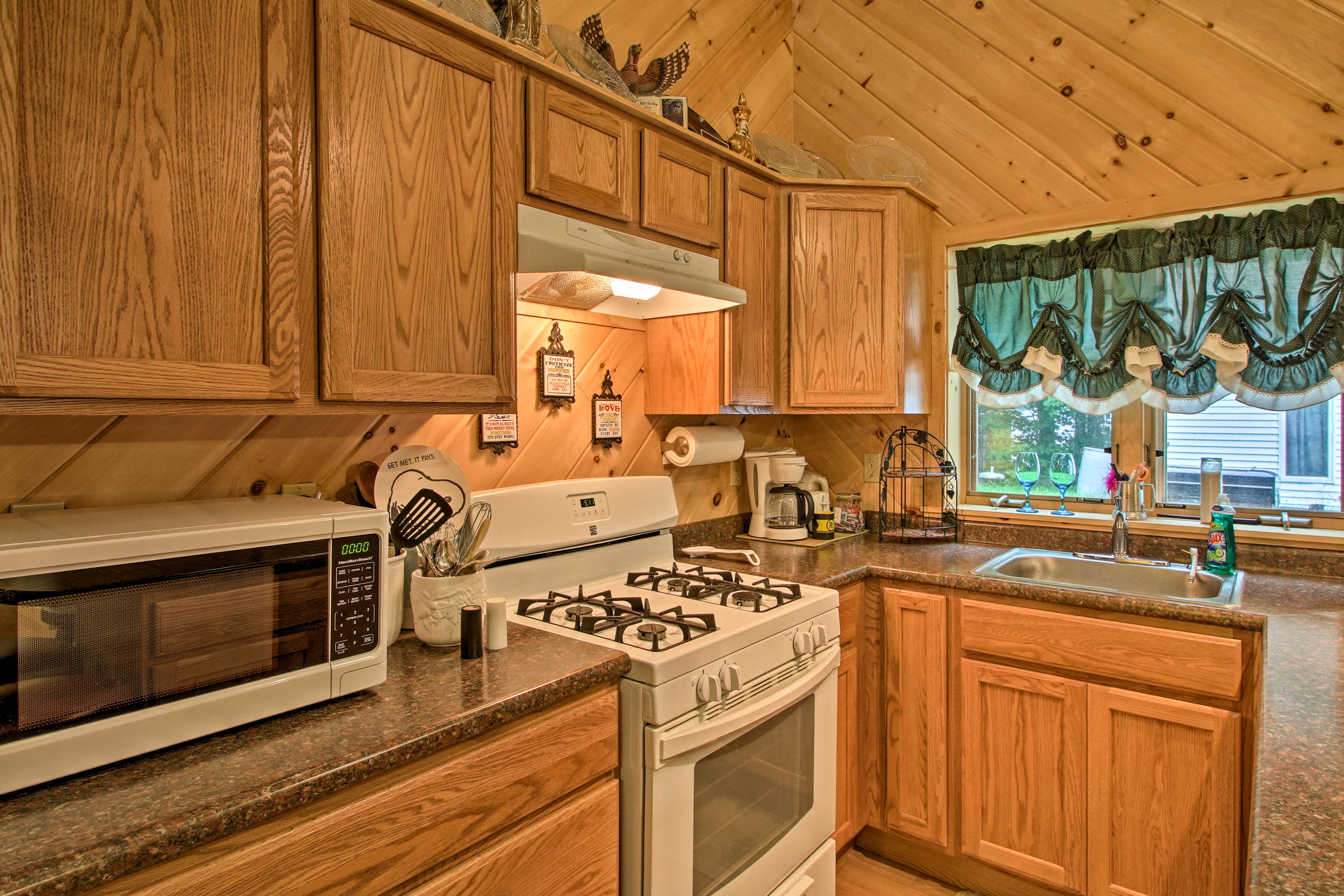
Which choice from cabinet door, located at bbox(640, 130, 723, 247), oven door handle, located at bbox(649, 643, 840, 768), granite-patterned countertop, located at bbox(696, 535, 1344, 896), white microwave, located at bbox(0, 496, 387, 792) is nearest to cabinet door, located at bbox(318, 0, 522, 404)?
white microwave, located at bbox(0, 496, 387, 792)

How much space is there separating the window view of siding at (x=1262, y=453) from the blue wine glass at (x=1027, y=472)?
40 centimetres

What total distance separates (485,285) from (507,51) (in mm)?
518

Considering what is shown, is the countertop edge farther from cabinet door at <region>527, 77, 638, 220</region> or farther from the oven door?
cabinet door at <region>527, 77, 638, 220</region>

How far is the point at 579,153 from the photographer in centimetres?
173

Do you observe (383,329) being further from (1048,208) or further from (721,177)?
(1048,208)

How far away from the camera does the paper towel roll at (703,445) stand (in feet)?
7.94

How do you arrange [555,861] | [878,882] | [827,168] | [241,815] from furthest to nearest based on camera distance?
[827,168]
[878,882]
[555,861]
[241,815]

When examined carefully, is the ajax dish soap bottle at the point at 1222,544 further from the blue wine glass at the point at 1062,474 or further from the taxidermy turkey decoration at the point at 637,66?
the taxidermy turkey decoration at the point at 637,66

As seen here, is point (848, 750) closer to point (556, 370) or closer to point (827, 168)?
point (556, 370)

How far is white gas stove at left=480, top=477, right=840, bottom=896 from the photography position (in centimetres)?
137

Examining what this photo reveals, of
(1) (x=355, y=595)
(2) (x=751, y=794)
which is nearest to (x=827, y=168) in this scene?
(2) (x=751, y=794)

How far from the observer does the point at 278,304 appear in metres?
1.21

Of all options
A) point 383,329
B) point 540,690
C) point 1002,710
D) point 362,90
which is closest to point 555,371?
point 383,329

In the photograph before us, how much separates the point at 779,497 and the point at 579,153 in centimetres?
144
